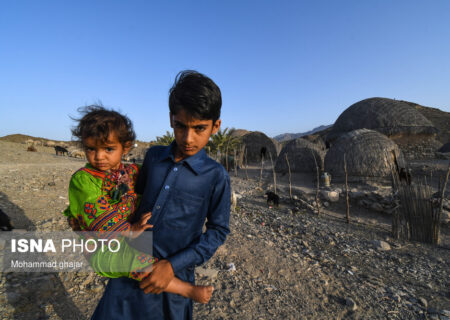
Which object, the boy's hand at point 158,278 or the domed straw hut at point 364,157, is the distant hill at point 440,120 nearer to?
the domed straw hut at point 364,157

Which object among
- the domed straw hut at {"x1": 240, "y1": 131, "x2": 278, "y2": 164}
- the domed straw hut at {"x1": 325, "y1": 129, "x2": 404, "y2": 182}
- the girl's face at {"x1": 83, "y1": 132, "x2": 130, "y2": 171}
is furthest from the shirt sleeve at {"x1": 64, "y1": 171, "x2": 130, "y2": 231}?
the domed straw hut at {"x1": 240, "y1": 131, "x2": 278, "y2": 164}

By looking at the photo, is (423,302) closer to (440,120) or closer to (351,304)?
(351,304)

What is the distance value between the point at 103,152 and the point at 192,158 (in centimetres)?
47

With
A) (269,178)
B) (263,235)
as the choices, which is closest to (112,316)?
(263,235)

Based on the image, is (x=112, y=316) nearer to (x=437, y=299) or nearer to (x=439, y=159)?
(x=437, y=299)

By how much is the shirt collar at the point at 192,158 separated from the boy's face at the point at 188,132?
26 millimetres

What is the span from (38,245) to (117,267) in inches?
120

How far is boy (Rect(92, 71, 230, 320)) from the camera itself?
1.04m

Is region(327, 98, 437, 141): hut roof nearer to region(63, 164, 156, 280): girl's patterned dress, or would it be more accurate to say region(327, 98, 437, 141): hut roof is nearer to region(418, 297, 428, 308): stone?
region(418, 297, 428, 308): stone

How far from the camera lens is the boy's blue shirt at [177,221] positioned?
1.04 meters

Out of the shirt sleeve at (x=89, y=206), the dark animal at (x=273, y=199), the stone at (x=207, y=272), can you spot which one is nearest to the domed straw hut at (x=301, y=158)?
the dark animal at (x=273, y=199)

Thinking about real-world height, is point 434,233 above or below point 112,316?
below

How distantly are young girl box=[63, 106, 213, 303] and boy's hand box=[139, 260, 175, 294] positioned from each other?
0.10 ft

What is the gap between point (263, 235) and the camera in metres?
4.95
